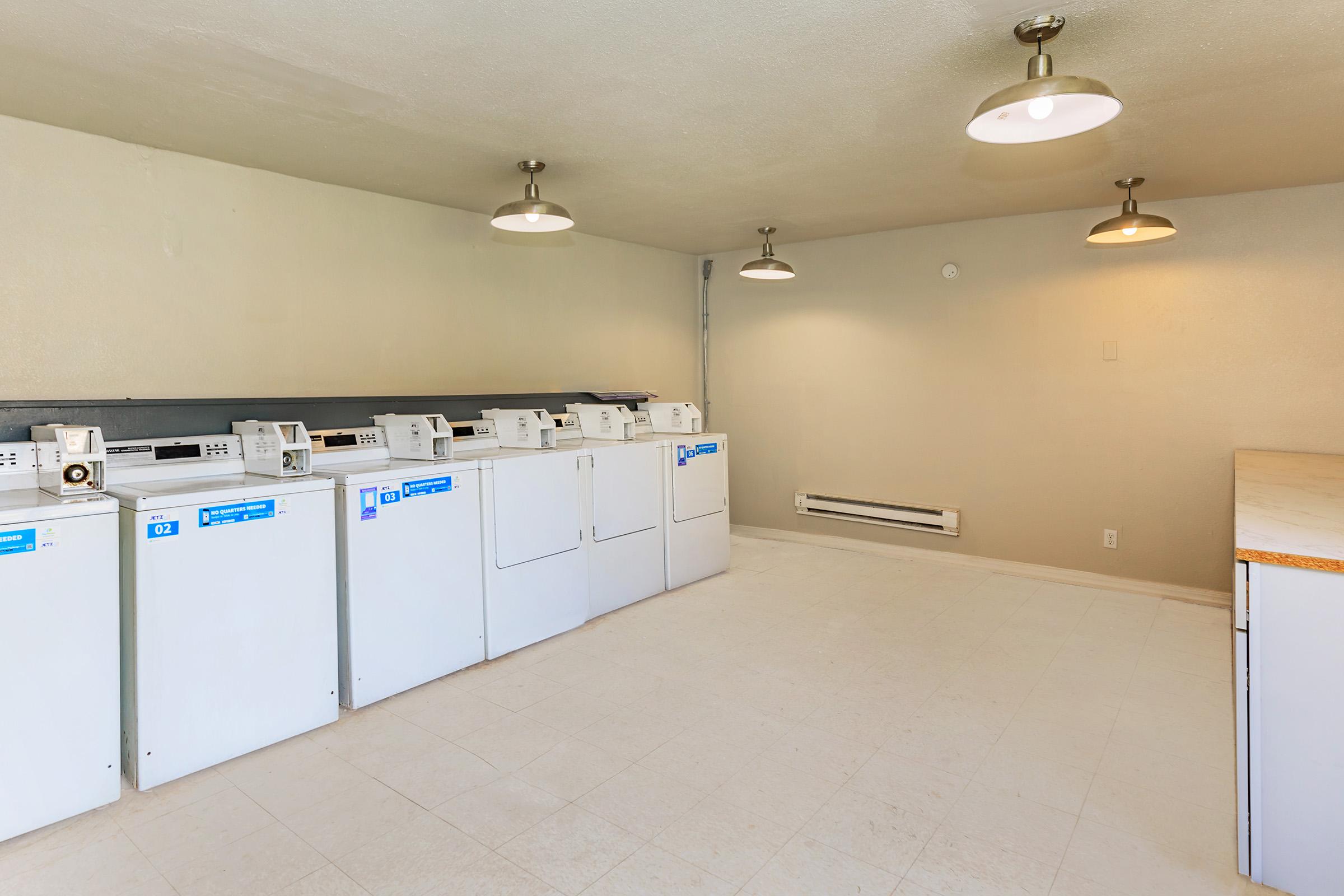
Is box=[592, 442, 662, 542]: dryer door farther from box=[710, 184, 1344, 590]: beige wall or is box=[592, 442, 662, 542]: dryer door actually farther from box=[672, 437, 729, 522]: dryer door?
box=[710, 184, 1344, 590]: beige wall

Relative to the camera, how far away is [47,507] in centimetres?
219

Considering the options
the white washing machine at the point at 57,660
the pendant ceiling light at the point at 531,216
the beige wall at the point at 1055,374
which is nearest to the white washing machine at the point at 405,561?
the white washing machine at the point at 57,660

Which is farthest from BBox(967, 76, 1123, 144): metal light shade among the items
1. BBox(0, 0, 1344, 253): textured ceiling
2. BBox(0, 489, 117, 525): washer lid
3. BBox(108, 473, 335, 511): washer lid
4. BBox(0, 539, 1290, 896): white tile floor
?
BBox(0, 489, 117, 525): washer lid

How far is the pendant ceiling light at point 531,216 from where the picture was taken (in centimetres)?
329

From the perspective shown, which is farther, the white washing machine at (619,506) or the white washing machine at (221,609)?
the white washing machine at (619,506)

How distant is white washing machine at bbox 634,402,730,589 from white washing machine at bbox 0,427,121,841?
2903 millimetres

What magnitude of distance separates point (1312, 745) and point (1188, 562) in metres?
3.15

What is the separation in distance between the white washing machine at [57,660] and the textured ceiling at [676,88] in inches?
60.6

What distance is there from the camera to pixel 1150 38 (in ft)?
7.55

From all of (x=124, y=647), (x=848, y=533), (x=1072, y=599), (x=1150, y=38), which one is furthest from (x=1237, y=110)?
(x=124, y=647)

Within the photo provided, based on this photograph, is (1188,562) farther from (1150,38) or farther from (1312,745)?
(1150,38)

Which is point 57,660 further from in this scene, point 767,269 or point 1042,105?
point 767,269

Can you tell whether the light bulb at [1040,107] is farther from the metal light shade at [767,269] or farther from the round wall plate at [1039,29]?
the metal light shade at [767,269]

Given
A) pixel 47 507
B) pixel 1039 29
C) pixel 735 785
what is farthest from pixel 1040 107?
pixel 47 507
